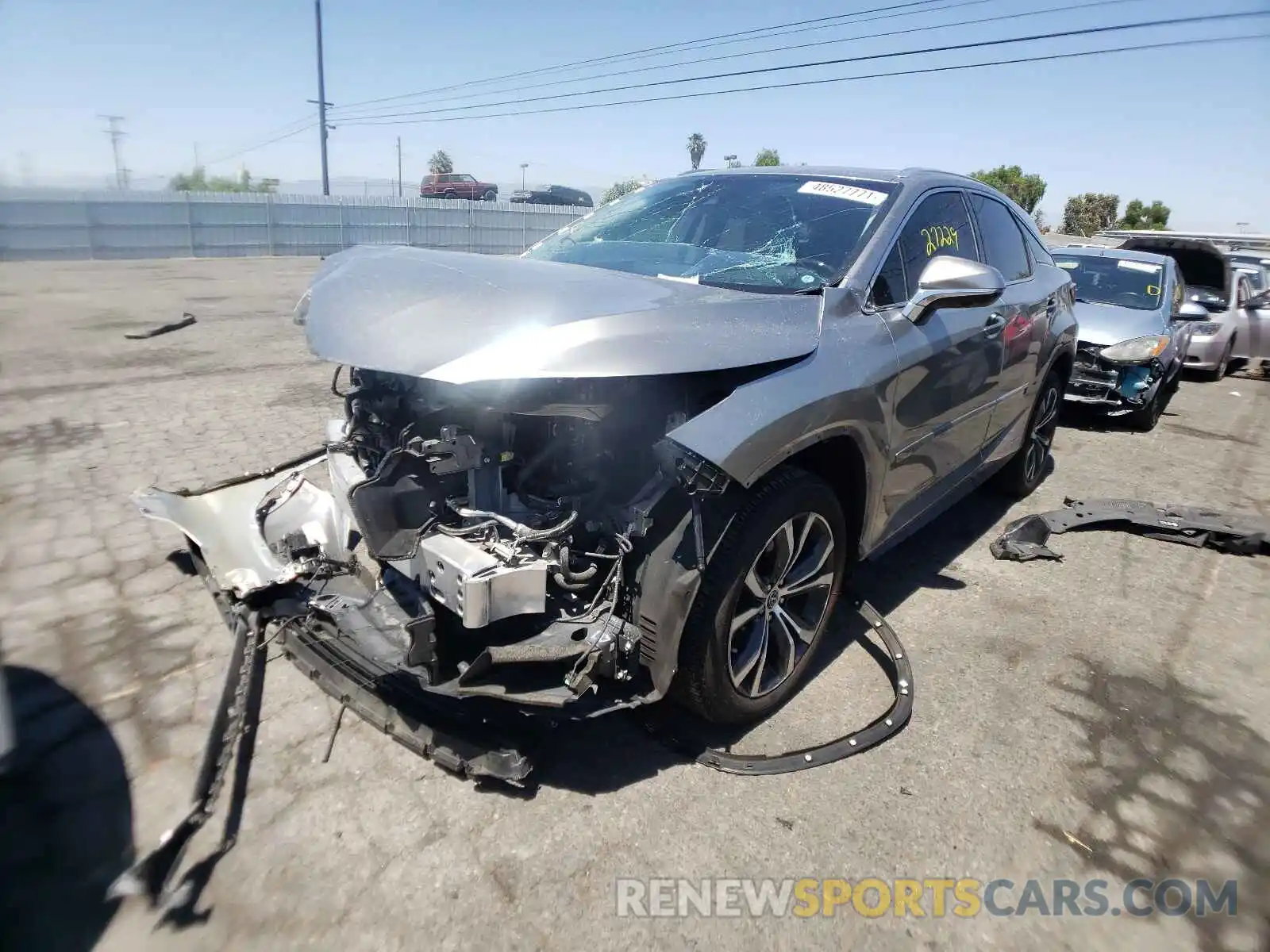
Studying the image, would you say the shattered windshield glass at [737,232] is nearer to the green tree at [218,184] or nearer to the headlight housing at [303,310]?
the headlight housing at [303,310]

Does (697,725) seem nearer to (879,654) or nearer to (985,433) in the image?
(879,654)

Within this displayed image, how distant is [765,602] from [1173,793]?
154 cm

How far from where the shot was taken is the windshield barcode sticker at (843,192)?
131 inches

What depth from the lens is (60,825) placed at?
225cm

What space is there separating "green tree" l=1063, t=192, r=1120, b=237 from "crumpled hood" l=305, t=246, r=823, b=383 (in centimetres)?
4944

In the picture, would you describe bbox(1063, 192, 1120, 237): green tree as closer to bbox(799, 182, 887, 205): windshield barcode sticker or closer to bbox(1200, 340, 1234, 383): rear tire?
bbox(1200, 340, 1234, 383): rear tire

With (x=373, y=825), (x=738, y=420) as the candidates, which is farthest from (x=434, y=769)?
(x=738, y=420)

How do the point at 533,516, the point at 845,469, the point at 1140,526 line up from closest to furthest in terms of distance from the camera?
the point at 533,516, the point at 845,469, the point at 1140,526

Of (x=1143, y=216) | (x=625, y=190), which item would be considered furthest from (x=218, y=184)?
(x=1143, y=216)

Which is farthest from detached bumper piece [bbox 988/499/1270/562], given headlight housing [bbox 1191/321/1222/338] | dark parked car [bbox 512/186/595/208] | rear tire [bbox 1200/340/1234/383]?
dark parked car [bbox 512/186/595/208]

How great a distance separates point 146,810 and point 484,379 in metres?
1.67

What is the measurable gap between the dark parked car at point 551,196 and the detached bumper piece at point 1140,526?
30025mm

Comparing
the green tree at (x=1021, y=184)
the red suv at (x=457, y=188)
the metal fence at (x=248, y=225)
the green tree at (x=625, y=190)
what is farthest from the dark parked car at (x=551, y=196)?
the green tree at (x=1021, y=184)

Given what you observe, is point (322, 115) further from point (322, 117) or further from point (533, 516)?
point (533, 516)
